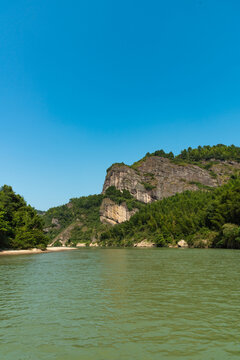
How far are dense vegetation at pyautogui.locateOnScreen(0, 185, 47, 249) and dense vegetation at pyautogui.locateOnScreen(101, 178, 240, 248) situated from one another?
45512 mm

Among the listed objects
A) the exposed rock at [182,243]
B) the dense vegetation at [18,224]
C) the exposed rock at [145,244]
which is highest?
the dense vegetation at [18,224]

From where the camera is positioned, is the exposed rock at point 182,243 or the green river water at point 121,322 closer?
the green river water at point 121,322

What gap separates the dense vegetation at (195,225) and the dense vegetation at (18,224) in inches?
1792

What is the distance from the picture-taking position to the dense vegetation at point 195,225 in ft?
226

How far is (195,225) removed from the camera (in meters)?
92.3

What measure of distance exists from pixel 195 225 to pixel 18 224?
55680 millimetres

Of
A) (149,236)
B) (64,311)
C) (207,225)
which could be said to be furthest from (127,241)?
(64,311)

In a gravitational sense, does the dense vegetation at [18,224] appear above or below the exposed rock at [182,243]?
above

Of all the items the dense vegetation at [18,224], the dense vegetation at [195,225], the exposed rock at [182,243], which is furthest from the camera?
the exposed rock at [182,243]

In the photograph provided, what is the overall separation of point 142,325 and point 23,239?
210 feet

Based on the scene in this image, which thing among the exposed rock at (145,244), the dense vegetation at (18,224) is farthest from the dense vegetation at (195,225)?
the dense vegetation at (18,224)

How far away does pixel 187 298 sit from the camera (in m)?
13.3

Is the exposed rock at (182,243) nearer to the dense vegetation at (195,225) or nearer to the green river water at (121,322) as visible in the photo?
the dense vegetation at (195,225)

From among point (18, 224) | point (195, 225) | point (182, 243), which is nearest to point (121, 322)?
point (18, 224)
